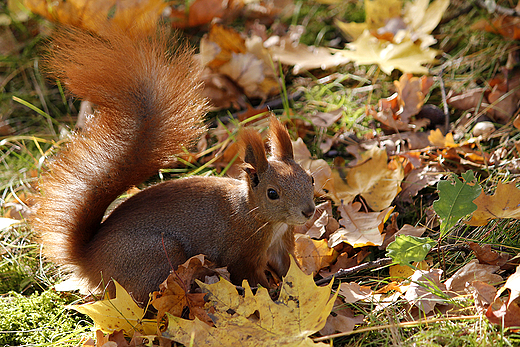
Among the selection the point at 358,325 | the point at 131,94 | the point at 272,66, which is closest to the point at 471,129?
the point at 272,66

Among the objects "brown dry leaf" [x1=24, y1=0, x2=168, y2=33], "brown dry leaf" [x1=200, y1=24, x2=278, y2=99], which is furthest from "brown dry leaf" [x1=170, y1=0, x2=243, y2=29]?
"brown dry leaf" [x1=200, y1=24, x2=278, y2=99]

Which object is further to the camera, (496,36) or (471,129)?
(496,36)

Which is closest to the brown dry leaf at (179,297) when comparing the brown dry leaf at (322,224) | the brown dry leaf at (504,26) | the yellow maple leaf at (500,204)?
the brown dry leaf at (322,224)

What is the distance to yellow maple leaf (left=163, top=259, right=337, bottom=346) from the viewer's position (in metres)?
1.43

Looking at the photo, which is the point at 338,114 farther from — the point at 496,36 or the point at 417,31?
the point at 496,36

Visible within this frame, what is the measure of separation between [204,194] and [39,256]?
2.97 ft

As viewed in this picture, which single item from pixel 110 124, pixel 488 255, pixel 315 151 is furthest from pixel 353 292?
pixel 110 124

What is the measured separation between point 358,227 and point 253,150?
59 centimetres

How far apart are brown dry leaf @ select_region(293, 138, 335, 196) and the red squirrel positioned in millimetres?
357

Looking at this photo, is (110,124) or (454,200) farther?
(110,124)

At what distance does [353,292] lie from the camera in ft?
5.54

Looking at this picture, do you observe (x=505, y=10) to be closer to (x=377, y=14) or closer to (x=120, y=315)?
(x=377, y=14)

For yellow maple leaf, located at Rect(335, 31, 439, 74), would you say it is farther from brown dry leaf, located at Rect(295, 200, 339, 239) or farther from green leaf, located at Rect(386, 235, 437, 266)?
green leaf, located at Rect(386, 235, 437, 266)

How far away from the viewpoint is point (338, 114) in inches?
104
